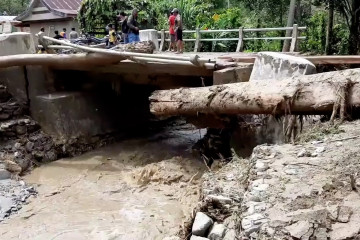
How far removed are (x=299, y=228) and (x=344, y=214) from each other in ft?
1.18

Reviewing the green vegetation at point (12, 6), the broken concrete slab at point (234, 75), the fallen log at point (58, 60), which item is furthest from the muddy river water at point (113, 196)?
the green vegetation at point (12, 6)

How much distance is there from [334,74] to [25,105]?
26.0 feet

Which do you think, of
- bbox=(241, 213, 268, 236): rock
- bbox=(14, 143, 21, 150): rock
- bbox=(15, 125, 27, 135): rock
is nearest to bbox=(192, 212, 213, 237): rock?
bbox=(241, 213, 268, 236): rock

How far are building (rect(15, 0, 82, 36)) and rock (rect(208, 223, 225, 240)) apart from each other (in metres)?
19.0

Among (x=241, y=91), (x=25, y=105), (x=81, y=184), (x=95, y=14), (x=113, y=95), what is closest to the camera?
(x=241, y=91)

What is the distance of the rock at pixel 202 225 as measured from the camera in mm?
3746

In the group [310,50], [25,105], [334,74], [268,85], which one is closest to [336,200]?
[334,74]

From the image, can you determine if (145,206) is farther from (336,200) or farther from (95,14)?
(95,14)

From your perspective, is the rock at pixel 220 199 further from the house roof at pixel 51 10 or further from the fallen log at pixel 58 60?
the house roof at pixel 51 10

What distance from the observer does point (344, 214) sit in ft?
9.81

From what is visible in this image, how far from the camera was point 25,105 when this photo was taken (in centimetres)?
1077

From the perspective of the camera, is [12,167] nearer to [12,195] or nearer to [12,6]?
[12,195]

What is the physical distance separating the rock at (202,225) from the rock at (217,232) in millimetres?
72

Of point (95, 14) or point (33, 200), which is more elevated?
point (95, 14)
